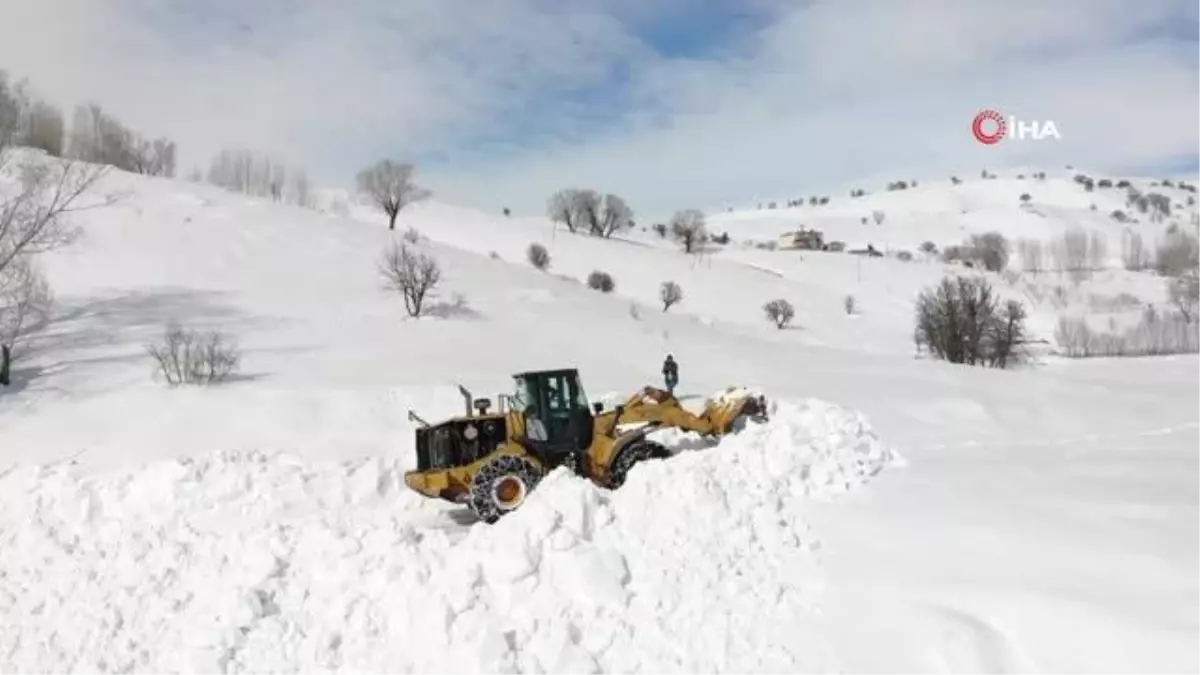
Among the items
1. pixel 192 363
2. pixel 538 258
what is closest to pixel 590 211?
pixel 538 258

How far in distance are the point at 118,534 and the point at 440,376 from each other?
11.9 m

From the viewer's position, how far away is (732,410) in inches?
522

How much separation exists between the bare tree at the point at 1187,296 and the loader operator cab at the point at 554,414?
214 feet

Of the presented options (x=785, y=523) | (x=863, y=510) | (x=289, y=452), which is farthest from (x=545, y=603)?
(x=289, y=452)

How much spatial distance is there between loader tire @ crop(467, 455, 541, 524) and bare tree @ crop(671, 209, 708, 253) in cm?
8880

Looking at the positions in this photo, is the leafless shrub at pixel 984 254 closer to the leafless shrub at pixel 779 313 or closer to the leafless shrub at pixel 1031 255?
the leafless shrub at pixel 1031 255

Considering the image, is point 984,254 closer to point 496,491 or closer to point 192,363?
point 192,363

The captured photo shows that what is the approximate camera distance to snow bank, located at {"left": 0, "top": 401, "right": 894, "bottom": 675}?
24.0ft

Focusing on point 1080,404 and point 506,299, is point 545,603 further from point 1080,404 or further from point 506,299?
point 506,299

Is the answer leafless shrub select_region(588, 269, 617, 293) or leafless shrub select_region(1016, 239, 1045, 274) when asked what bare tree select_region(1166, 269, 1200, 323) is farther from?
leafless shrub select_region(588, 269, 617, 293)

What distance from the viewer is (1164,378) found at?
28.9 m

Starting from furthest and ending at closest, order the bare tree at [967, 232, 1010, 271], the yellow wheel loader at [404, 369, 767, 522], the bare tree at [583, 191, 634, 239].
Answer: the bare tree at [967, 232, 1010, 271], the bare tree at [583, 191, 634, 239], the yellow wheel loader at [404, 369, 767, 522]

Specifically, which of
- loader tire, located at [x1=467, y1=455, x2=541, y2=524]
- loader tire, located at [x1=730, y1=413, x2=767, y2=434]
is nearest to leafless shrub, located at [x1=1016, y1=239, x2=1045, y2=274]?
loader tire, located at [x1=730, y1=413, x2=767, y2=434]

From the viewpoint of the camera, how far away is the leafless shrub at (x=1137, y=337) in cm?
5541
